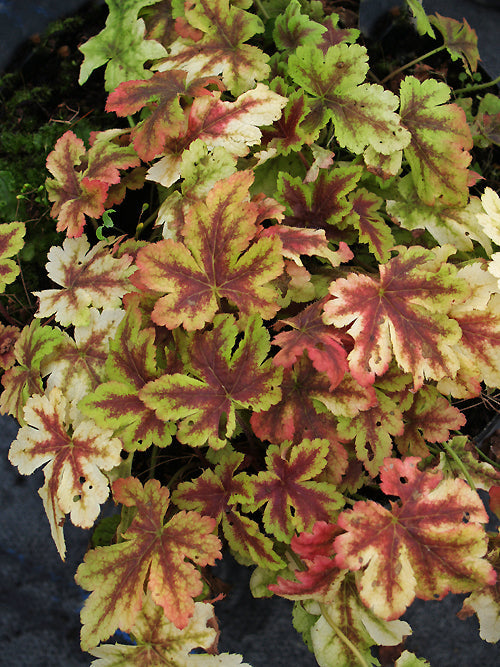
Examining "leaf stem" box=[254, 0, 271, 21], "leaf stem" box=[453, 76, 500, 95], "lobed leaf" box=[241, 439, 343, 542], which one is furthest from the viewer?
"leaf stem" box=[453, 76, 500, 95]

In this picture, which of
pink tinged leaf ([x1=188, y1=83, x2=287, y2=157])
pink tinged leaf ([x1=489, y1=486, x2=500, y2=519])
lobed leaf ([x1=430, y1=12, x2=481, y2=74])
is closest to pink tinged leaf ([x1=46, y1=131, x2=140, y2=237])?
pink tinged leaf ([x1=188, y1=83, x2=287, y2=157])

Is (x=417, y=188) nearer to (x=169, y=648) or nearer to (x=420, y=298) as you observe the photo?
(x=420, y=298)

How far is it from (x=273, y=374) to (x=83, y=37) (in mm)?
1442

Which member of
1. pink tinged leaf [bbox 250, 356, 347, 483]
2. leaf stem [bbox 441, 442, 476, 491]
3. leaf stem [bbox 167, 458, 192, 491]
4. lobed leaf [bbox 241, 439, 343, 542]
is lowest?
leaf stem [bbox 441, 442, 476, 491]

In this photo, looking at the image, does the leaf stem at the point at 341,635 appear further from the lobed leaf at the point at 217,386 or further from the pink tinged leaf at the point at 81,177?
the pink tinged leaf at the point at 81,177

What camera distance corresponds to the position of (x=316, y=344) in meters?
1.00

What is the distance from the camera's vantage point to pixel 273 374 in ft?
3.34

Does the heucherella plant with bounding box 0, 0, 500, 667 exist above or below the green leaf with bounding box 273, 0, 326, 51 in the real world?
below

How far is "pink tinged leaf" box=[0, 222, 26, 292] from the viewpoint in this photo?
4.13ft

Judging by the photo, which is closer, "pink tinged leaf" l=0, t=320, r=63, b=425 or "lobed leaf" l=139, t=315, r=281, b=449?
"lobed leaf" l=139, t=315, r=281, b=449

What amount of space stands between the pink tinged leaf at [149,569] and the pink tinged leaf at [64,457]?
0.09m

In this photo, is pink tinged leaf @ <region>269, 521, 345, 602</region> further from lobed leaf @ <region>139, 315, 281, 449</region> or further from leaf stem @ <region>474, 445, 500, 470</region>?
leaf stem @ <region>474, 445, 500, 470</region>

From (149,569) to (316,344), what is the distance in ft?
1.83

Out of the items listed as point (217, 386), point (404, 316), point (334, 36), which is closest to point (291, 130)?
point (334, 36)
